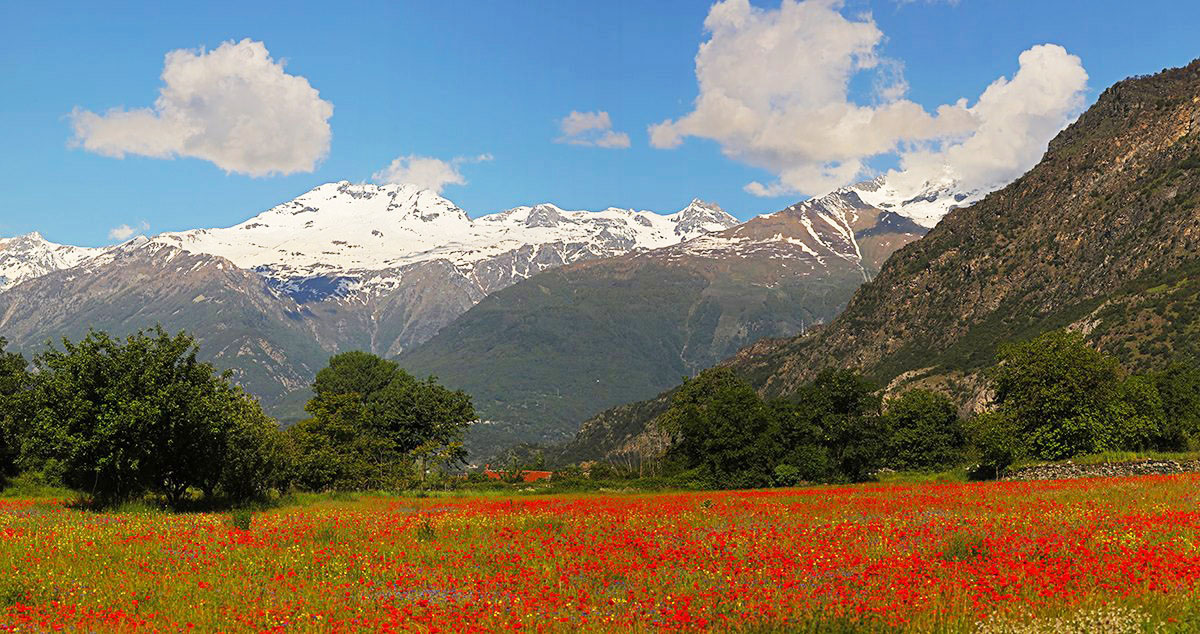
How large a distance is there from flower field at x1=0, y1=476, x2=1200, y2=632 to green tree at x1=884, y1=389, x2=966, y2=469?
70379 mm

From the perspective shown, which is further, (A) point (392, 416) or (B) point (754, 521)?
(A) point (392, 416)

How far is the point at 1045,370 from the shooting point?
72500 mm

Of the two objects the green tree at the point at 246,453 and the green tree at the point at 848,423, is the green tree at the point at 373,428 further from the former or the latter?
the green tree at the point at 848,423

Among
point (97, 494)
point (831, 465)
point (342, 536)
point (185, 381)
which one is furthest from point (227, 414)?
point (831, 465)

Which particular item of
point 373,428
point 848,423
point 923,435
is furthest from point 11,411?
point 923,435

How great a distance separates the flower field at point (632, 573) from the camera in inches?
539

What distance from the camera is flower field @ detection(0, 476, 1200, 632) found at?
44.9ft

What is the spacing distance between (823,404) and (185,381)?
6326 cm

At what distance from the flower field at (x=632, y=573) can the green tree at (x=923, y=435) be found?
231ft

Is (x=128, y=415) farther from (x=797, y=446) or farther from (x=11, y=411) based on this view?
(x=797, y=446)

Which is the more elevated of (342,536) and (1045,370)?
(1045,370)

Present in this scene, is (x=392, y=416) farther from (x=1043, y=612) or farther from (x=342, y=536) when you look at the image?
(x=1043, y=612)

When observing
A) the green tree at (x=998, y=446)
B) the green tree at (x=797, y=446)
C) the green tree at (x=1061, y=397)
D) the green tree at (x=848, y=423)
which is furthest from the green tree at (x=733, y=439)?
the green tree at (x=1061, y=397)

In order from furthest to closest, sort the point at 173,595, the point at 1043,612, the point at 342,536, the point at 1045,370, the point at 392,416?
1. the point at 392,416
2. the point at 1045,370
3. the point at 342,536
4. the point at 173,595
5. the point at 1043,612
